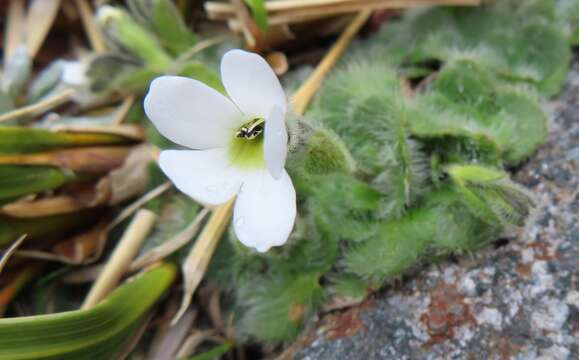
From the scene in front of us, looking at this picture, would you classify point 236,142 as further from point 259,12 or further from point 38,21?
point 38,21

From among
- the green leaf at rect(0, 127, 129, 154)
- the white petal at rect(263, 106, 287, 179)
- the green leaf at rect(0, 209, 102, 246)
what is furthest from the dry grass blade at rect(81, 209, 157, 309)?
the white petal at rect(263, 106, 287, 179)

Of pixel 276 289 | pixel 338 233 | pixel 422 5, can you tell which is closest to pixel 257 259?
pixel 276 289

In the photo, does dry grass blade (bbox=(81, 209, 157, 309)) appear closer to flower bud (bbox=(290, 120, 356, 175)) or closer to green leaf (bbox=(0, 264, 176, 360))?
green leaf (bbox=(0, 264, 176, 360))

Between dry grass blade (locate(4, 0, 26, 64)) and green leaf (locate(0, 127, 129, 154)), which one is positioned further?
dry grass blade (locate(4, 0, 26, 64))

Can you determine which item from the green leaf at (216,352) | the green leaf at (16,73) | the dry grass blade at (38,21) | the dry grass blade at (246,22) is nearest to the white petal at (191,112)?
the green leaf at (216,352)

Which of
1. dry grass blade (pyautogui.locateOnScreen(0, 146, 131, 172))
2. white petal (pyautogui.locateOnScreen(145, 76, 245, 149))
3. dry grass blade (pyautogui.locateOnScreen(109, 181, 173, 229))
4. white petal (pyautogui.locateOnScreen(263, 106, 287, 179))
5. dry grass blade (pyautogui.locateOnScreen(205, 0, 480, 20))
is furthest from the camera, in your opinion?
dry grass blade (pyautogui.locateOnScreen(205, 0, 480, 20))

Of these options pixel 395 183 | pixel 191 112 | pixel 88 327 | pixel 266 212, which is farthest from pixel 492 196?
pixel 88 327
